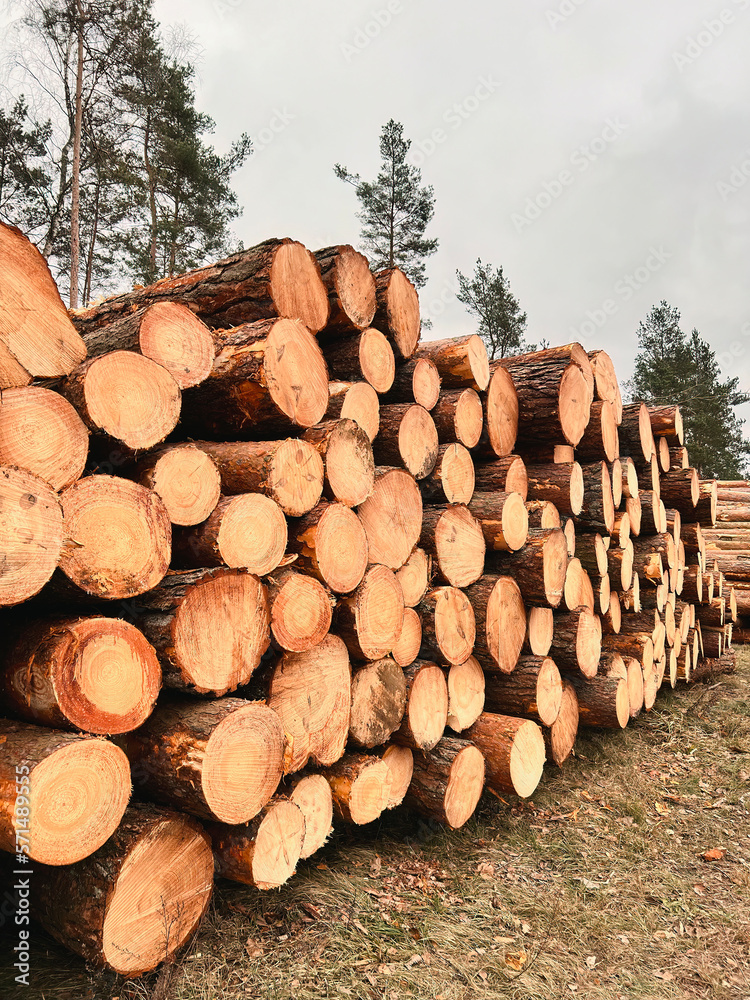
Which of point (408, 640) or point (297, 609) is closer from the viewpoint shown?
point (297, 609)

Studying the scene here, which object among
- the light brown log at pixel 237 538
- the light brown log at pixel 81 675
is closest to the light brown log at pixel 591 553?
the light brown log at pixel 237 538

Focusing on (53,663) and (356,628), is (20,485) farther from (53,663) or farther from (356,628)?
(356,628)

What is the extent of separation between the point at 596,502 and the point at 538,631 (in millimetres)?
1195

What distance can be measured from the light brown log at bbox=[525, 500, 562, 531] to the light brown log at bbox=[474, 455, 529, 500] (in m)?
0.09

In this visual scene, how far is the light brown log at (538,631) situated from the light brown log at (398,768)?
1.09 meters

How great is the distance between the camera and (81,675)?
1.71 metres

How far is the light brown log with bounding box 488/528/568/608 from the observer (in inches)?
144

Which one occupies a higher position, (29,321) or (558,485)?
(29,321)

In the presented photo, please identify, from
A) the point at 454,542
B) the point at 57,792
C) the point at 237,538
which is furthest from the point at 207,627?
the point at 454,542

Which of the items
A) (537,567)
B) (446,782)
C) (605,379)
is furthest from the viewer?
(605,379)

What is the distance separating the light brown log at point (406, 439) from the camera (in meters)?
3.14

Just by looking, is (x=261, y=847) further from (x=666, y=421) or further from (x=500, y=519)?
(x=666, y=421)

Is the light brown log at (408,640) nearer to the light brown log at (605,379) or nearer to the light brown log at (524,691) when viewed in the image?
the light brown log at (524,691)

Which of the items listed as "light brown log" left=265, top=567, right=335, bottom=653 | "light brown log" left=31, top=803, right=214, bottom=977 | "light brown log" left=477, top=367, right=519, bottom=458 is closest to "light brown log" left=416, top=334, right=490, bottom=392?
"light brown log" left=477, top=367, right=519, bottom=458
